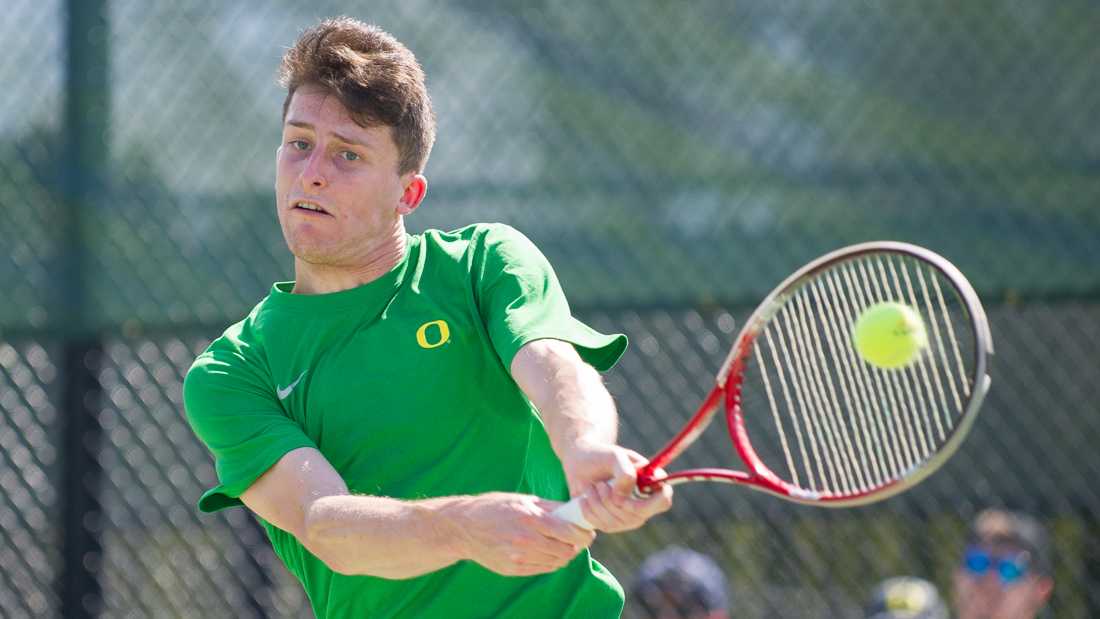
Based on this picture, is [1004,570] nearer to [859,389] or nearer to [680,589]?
[680,589]

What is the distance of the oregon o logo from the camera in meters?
2.69

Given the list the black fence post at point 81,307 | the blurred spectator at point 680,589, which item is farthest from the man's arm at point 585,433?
the black fence post at point 81,307

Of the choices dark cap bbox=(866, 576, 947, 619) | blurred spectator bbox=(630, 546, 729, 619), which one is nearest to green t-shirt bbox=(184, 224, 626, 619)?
blurred spectator bbox=(630, 546, 729, 619)

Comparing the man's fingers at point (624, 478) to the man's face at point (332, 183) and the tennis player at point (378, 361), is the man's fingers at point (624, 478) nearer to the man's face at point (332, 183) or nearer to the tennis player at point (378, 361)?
the tennis player at point (378, 361)

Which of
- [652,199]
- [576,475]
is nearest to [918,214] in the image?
[652,199]

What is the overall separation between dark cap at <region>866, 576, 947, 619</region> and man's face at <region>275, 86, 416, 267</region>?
2.52 metres

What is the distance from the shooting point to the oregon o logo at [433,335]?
269cm

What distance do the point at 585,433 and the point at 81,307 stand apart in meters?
2.75

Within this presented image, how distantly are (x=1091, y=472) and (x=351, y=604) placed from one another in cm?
285

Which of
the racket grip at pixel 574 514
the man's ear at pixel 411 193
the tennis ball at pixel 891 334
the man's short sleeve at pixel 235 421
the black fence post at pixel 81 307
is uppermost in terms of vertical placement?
the tennis ball at pixel 891 334

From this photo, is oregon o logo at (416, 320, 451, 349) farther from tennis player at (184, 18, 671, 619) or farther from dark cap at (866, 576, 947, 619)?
dark cap at (866, 576, 947, 619)

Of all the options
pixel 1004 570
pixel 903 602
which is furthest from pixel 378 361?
pixel 1004 570

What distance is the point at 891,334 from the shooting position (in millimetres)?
2510

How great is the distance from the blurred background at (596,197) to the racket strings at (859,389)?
309 mm
